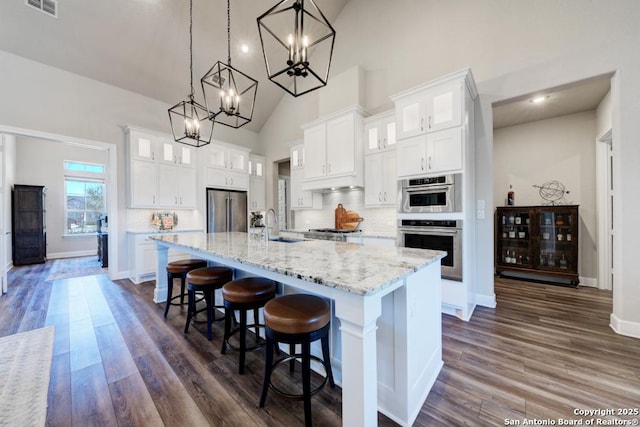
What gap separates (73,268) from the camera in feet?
18.2

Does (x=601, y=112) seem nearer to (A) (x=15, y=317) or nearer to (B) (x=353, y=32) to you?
(B) (x=353, y=32)

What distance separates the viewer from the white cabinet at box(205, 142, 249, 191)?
5.47 meters

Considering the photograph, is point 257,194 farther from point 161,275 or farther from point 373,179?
point 373,179

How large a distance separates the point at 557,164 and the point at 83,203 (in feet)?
38.2

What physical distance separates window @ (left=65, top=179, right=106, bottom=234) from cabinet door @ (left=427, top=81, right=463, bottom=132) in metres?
9.15

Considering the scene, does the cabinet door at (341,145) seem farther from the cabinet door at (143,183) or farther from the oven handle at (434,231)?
the cabinet door at (143,183)

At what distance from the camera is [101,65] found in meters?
4.17

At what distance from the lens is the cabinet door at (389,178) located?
3828 mm

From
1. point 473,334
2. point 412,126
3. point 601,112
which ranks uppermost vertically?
point 601,112

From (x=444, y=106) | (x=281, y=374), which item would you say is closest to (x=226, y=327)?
(x=281, y=374)

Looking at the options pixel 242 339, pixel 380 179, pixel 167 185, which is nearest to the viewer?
pixel 242 339

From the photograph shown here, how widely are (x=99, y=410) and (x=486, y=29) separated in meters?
5.24

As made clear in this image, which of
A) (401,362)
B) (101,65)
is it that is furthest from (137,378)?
(101,65)

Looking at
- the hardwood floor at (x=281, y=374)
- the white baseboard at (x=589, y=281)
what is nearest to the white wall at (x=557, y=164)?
the white baseboard at (x=589, y=281)
